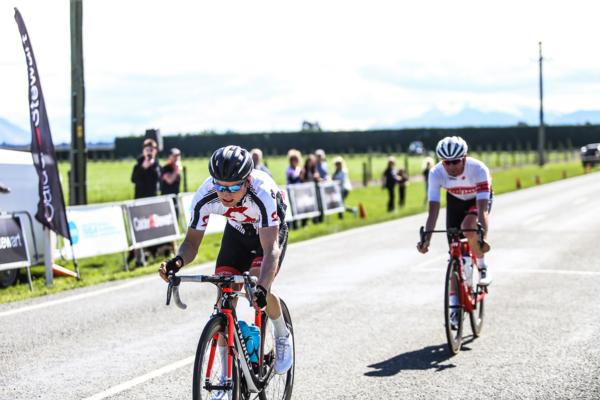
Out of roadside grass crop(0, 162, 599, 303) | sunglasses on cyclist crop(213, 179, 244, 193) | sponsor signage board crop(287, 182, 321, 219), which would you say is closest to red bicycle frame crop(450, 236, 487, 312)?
sunglasses on cyclist crop(213, 179, 244, 193)

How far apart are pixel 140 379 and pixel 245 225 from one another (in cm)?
200

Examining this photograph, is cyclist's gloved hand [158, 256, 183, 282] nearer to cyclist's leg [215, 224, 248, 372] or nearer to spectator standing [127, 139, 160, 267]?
cyclist's leg [215, 224, 248, 372]

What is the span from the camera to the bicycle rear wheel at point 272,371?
6012mm

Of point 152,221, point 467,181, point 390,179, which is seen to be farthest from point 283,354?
point 390,179

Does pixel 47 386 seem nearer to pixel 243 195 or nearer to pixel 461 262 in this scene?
pixel 243 195

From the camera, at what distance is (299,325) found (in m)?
9.67

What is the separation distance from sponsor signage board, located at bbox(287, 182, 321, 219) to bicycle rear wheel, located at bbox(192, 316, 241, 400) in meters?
16.4

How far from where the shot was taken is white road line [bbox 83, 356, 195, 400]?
22.5ft

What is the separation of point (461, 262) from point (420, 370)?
4.95 ft

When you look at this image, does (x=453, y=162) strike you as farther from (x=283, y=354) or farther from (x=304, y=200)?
(x=304, y=200)

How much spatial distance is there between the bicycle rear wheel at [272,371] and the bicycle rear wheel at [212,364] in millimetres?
560

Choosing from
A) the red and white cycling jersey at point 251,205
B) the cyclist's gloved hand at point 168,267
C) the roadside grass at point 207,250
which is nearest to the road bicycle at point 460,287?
the red and white cycling jersey at point 251,205

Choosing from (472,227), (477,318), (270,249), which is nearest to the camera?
(270,249)

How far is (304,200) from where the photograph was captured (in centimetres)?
2283
